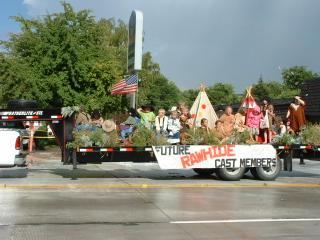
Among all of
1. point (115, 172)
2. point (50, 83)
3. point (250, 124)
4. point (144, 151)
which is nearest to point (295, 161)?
point (250, 124)

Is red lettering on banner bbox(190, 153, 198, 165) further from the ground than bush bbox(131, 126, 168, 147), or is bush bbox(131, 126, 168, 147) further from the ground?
bush bbox(131, 126, 168, 147)

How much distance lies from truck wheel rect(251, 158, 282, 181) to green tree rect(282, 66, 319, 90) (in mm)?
75228

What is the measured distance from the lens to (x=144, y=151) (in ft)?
48.8

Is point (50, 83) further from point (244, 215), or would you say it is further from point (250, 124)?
point (244, 215)

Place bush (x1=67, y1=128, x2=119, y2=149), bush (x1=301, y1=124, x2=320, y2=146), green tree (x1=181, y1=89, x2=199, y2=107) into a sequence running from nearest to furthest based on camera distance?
bush (x1=67, y1=128, x2=119, y2=149), bush (x1=301, y1=124, x2=320, y2=146), green tree (x1=181, y1=89, x2=199, y2=107)

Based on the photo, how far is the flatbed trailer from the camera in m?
14.8

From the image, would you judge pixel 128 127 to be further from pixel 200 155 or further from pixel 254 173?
pixel 254 173

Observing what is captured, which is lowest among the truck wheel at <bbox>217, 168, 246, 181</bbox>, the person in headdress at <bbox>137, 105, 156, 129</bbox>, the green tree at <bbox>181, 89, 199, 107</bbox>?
the truck wheel at <bbox>217, 168, 246, 181</bbox>

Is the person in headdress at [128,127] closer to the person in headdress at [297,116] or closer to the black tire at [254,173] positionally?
the black tire at [254,173]

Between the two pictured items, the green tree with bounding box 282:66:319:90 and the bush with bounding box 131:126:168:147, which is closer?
the bush with bounding box 131:126:168:147

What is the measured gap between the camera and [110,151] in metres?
14.7

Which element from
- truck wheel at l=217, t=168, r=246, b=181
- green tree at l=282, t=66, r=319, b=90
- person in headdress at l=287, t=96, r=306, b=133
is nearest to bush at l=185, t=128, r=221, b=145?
truck wheel at l=217, t=168, r=246, b=181

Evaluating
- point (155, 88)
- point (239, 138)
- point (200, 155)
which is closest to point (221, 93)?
point (155, 88)

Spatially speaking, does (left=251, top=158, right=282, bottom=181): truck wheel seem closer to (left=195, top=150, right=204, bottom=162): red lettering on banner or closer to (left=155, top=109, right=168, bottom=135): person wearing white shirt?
(left=195, top=150, right=204, bottom=162): red lettering on banner
